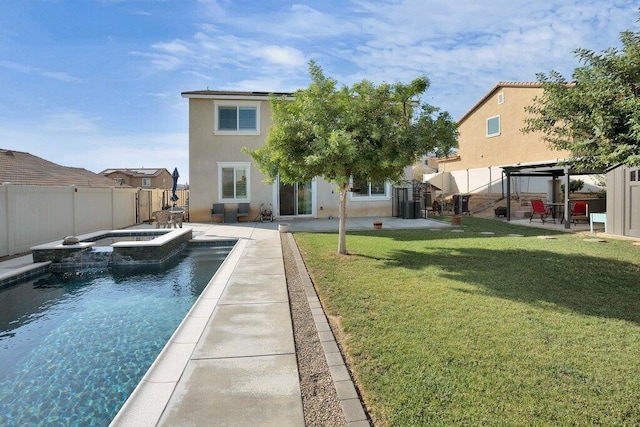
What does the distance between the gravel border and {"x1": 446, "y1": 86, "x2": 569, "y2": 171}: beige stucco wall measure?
2152 centimetres

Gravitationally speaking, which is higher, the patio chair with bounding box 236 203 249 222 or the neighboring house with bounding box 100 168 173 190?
the neighboring house with bounding box 100 168 173 190

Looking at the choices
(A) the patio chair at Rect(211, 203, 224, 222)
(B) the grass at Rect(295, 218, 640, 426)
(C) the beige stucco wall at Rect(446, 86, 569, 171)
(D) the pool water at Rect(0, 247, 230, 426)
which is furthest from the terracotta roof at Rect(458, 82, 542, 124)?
(D) the pool water at Rect(0, 247, 230, 426)

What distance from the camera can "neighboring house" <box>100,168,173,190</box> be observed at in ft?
193

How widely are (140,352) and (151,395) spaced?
173cm

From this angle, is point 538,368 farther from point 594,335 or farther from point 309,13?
point 309,13

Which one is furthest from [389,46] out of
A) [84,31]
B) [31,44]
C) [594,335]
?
[31,44]

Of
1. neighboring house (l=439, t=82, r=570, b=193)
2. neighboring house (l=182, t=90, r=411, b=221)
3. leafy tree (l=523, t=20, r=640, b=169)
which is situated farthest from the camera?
neighboring house (l=439, t=82, r=570, b=193)

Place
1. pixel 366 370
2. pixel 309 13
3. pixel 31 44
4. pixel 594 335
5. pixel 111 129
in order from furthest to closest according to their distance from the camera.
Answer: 1. pixel 111 129
2. pixel 31 44
3. pixel 309 13
4. pixel 594 335
5. pixel 366 370

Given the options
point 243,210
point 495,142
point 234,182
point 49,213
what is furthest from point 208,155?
point 495,142

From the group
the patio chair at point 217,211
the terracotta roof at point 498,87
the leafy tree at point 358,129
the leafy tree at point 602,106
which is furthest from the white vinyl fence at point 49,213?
the terracotta roof at point 498,87

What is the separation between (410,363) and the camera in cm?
379

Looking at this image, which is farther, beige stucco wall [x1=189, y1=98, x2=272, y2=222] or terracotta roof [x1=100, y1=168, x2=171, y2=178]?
terracotta roof [x1=100, y1=168, x2=171, y2=178]

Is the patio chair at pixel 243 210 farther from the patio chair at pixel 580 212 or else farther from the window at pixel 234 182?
the patio chair at pixel 580 212

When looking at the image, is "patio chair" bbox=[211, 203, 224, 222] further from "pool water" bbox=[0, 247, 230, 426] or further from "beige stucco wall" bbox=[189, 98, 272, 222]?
"pool water" bbox=[0, 247, 230, 426]
